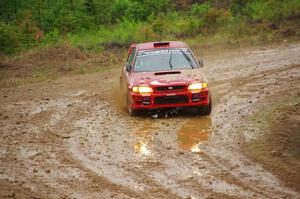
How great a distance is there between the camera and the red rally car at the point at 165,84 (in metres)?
12.4

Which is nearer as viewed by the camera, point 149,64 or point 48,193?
point 48,193

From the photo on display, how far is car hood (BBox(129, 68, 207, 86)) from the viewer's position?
12.4 m

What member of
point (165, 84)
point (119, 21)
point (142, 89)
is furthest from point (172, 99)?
point (119, 21)

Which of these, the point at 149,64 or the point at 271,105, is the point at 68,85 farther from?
the point at 271,105

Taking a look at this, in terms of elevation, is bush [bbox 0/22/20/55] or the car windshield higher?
the car windshield

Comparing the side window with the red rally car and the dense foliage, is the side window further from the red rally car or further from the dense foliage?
the dense foliage

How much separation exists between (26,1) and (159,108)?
71.1 feet

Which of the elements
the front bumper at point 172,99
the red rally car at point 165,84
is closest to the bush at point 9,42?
the red rally car at point 165,84

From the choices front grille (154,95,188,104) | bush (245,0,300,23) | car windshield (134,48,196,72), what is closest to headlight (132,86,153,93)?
front grille (154,95,188,104)

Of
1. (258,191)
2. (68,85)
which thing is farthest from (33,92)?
(258,191)

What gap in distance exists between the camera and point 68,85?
18.5 meters

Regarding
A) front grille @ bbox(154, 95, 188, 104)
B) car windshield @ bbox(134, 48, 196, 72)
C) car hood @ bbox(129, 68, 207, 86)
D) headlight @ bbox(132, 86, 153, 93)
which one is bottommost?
front grille @ bbox(154, 95, 188, 104)

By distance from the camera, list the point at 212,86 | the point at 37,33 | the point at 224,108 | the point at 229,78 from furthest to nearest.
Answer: the point at 37,33 → the point at 229,78 → the point at 212,86 → the point at 224,108

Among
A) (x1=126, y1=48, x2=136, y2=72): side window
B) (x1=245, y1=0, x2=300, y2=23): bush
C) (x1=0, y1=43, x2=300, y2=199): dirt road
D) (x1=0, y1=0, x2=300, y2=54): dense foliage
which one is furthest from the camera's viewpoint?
(x1=245, y1=0, x2=300, y2=23): bush
